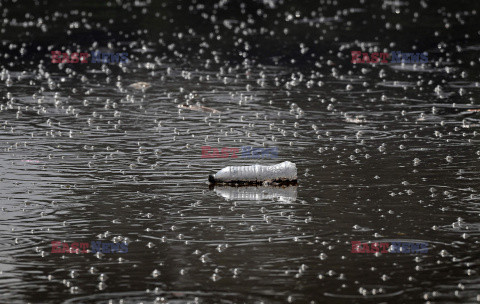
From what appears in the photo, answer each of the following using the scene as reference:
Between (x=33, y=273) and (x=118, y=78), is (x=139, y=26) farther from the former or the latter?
(x=33, y=273)

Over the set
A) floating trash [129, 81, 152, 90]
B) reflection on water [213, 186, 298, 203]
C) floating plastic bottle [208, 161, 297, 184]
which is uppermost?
floating trash [129, 81, 152, 90]

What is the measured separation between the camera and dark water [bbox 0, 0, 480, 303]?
7371mm

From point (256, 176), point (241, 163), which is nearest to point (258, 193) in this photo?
point (256, 176)

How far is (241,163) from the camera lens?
11.0 m

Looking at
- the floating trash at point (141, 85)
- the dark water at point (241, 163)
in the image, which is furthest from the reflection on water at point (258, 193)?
the floating trash at point (141, 85)

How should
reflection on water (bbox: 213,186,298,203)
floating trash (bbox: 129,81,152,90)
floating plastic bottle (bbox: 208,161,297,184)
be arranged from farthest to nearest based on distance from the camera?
floating trash (bbox: 129,81,152,90), floating plastic bottle (bbox: 208,161,297,184), reflection on water (bbox: 213,186,298,203)

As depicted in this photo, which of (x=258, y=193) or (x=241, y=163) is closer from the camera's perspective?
(x=258, y=193)

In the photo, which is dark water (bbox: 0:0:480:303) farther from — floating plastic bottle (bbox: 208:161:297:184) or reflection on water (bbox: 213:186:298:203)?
floating plastic bottle (bbox: 208:161:297:184)

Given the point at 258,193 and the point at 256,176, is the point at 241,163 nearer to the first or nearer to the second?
the point at 256,176

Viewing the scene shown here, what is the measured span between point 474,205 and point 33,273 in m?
4.50

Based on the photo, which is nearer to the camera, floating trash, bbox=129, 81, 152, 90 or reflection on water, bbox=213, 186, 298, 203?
reflection on water, bbox=213, 186, 298, 203

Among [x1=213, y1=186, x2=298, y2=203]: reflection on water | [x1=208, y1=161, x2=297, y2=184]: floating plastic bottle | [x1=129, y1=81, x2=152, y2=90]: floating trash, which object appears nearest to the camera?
[x1=213, y1=186, x2=298, y2=203]: reflection on water

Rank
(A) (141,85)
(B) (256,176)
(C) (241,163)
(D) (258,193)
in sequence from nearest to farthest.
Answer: (D) (258,193)
(B) (256,176)
(C) (241,163)
(A) (141,85)

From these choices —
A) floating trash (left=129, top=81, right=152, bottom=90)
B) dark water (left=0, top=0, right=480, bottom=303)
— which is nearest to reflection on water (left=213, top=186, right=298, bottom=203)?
dark water (left=0, top=0, right=480, bottom=303)
